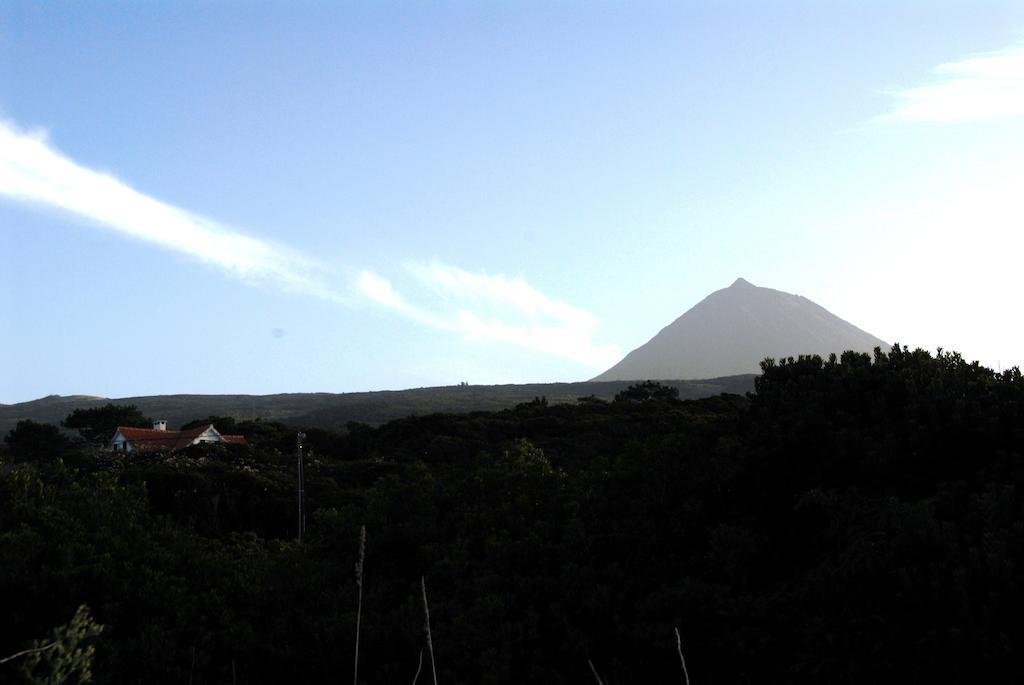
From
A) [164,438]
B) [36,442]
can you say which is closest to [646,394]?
[164,438]

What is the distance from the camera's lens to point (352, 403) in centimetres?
11531

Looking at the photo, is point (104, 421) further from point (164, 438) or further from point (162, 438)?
point (164, 438)

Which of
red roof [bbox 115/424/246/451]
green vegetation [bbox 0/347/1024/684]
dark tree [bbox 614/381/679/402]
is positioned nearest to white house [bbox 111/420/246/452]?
red roof [bbox 115/424/246/451]

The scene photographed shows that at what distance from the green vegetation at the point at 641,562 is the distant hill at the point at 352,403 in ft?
257

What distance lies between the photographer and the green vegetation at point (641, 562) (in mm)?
8391

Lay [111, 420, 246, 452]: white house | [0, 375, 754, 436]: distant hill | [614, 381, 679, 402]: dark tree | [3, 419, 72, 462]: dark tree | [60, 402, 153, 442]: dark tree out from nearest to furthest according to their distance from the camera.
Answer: [3, 419, 72, 462]: dark tree
[111, 420, 246, 452]: white house
[614, 381, 679, 402]: dark tree
[60, 402, 153, 442]: dark tree
[0, 375, 754, 436]: distant hill

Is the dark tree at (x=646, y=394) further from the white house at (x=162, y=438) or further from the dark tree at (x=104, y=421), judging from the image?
the dark tree at (x=104, y=421)

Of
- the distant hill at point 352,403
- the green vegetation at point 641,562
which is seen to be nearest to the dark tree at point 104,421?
the distant hill at point 352,403

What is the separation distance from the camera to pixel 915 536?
866cm

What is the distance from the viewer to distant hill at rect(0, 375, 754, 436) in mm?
100500

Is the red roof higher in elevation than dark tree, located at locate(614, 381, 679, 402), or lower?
lower

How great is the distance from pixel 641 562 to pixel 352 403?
107m

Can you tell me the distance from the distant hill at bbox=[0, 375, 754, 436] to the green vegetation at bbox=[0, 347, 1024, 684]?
78211mm

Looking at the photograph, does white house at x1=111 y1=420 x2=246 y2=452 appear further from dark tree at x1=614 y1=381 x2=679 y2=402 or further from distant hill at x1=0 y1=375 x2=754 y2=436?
distant hill at x1=0 y1=375 x2=754 y2=436
